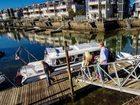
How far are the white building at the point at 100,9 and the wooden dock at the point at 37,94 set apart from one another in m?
55.4

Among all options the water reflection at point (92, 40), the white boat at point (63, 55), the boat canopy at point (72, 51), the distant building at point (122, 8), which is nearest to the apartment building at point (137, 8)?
the distant building at point (122, 8)

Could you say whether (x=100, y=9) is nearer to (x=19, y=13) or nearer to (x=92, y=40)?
(x=92, y=40)

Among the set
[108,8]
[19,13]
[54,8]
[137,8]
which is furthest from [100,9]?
[19,13]

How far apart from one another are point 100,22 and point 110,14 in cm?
1928

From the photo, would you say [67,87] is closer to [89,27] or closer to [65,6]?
[89,27]

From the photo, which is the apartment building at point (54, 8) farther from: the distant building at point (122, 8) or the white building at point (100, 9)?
the distant building at point (122, 8)

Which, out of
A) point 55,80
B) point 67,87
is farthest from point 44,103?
point 55,80

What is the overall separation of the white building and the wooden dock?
5537 cm

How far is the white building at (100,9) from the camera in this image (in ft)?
246

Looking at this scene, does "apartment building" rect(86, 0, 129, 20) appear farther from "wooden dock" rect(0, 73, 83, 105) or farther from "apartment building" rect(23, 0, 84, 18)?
"wooden dock" rect(0, 73, 83, 105)

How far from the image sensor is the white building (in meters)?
75.0

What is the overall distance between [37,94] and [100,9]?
59.8 m

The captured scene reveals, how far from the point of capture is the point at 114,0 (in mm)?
77688

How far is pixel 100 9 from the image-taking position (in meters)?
73.4
